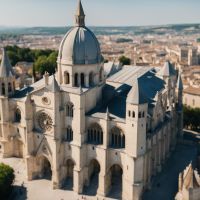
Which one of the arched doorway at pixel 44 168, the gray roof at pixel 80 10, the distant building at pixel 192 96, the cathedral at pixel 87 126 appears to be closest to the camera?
the cathedral at pixel 87 126

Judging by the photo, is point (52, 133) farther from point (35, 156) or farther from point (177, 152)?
point (177, 152)

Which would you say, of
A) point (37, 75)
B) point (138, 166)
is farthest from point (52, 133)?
point (37, 75)

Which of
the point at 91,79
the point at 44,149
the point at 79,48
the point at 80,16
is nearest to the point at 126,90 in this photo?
the point at 91,79

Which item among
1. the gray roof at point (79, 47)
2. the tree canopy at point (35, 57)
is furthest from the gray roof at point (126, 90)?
the tree canopy at point (35, 57)

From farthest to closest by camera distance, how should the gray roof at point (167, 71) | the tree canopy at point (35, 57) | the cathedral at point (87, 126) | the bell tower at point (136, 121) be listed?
the tree canopy at point (35, 57) < the gray roof at point (167, 71) < the cathedral at point (87, 126) < the bell tower at point (136, 121)

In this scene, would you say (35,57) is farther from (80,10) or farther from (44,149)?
(44,149)

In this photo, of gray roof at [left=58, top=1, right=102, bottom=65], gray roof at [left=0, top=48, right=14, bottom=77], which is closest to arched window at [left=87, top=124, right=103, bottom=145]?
gray roof at [left=58, top=1, right=102, bottom=65]

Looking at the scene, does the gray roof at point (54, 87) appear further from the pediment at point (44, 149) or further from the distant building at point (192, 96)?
the distant building at point (192, 96)

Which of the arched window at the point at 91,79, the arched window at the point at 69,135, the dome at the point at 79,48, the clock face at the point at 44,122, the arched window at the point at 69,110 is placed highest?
the dome at the point at 79,48
